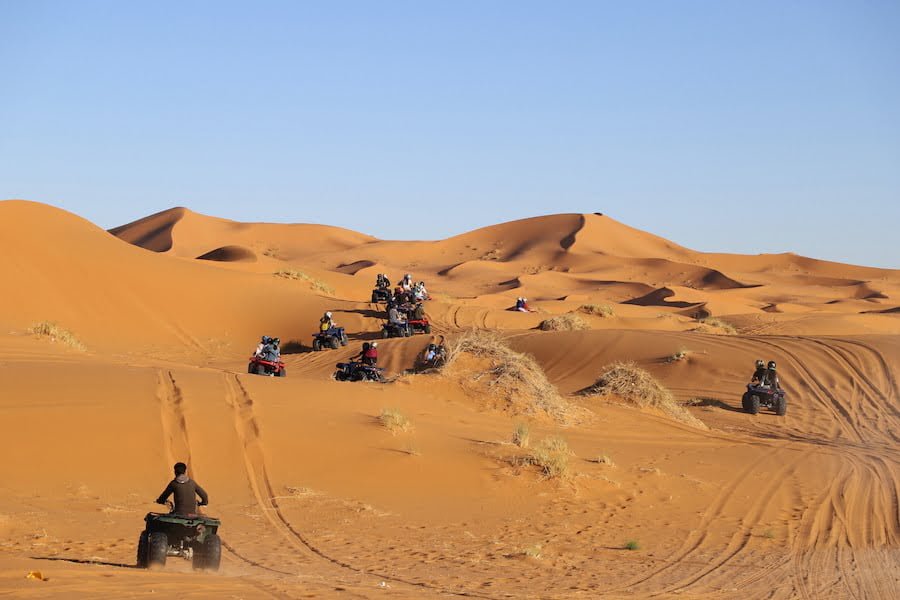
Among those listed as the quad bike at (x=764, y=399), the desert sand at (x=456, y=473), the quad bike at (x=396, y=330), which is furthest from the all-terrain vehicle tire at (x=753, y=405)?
the quad bike at (x=396, y=330)

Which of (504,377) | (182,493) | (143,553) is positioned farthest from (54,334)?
(143,553)

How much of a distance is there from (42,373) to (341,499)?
596cm

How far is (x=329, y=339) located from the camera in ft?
99.5

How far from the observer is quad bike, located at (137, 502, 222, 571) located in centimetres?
820

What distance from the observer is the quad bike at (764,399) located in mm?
21375

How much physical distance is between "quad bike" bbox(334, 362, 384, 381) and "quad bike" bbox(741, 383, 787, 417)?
771cm

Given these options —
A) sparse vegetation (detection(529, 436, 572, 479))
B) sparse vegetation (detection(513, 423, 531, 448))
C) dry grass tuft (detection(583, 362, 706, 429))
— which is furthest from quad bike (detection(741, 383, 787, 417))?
sparse vegetation (detection(529, 436, 572, 479))

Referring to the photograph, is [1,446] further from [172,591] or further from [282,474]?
[172,591]

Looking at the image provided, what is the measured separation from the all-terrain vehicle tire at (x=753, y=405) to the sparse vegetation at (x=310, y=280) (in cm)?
2526

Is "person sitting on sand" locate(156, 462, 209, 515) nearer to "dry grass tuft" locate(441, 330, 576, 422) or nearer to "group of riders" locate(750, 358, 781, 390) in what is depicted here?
"dry grass tuft" locate(441, 330, 576, 422)

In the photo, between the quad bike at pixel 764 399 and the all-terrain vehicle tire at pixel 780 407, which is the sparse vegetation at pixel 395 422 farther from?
the all-terrain vehicle tire at pixel 780 407

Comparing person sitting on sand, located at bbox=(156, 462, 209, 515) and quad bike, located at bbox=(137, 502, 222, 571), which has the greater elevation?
person sitting on sand, located at bbox=(156, 462, 209, 515)

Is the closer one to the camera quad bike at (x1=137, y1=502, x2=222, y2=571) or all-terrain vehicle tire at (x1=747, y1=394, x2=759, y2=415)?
quad bike at (x1=137, y1=502, x2=222, y2=571)

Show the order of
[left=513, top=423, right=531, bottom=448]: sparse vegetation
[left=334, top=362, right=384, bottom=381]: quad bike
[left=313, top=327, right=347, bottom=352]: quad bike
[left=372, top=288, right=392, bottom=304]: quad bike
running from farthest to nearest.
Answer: [left=372, top=288, right=392, bottom=304]: quad bike
[left=313, top=327, right=347, bottom=352]: quad bike
[left=334, top=362, right=384, bottom=381]: quad bike
[left=513, top=423, right=531, bottom=448]: sparse vegetation
